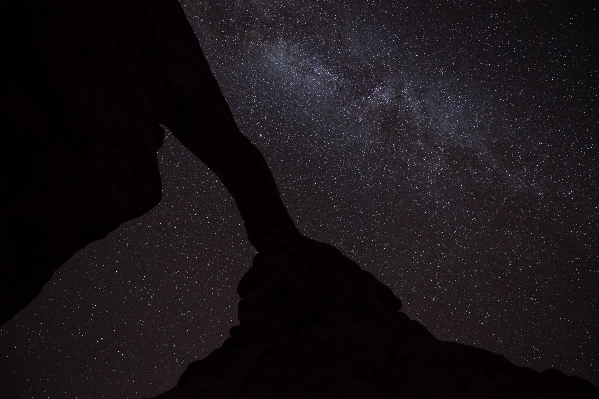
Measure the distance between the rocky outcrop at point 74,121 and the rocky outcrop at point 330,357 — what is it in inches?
149

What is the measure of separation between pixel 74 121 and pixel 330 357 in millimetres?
6535

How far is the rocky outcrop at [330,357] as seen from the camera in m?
6.84

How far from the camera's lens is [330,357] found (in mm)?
7590

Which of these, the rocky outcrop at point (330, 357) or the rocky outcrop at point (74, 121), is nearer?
the rocky outcrop at point (74, 121)

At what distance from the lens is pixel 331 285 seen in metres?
11.3

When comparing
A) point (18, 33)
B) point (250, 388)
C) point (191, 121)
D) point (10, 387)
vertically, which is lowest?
point (10, 387)

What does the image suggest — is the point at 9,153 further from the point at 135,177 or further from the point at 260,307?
the point at 260,307

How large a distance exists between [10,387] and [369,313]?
81.5 ft

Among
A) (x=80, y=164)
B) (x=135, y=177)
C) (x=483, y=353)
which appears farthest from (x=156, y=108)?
(x=483, y=353)

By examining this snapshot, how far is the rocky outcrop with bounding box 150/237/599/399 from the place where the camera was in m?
6.84

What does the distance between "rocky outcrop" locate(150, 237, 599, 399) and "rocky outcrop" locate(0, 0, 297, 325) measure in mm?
3785

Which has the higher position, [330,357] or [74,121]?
[74,121]

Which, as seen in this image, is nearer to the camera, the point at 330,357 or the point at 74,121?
the point at 74,121

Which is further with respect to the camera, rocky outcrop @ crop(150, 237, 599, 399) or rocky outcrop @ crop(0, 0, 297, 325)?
rocky outcrop @ crop(150, 237, 599, 399)
